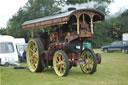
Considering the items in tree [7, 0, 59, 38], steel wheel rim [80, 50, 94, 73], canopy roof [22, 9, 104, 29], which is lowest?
steel wheel rim [80, 50, 94, 73]

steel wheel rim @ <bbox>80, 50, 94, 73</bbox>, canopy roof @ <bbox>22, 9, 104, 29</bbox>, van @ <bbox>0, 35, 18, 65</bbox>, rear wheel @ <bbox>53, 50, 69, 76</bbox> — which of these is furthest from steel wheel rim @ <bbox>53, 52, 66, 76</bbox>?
van @ <bbox>0, 35, 18, 65</bbox>

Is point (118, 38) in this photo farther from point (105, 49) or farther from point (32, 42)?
point (32, 42)

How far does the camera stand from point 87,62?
33.2 feet

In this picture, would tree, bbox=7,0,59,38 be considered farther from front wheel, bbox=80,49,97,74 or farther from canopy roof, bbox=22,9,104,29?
front wheel, bbox=80,49,97,74

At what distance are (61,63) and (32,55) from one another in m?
2.51

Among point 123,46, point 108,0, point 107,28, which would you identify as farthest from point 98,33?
point 123,46

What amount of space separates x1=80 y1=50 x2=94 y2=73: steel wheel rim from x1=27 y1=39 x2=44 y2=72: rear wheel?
1967 mm

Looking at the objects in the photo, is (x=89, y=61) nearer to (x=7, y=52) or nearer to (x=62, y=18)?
(x=62, y=18)

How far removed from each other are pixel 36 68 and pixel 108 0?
37.2m

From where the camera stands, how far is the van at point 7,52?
44.3 feet

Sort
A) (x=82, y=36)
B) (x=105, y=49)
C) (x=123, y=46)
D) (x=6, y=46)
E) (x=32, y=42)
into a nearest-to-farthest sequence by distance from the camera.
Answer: (x=82, y=36) → (x=32, y=42) → (x=6, y=46) → (x=123, y=46) → (x=105, y=49)

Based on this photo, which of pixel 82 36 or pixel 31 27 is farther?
pixel 31 27

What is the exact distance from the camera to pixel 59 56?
9484 millimetres

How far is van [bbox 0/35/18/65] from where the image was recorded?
13516 mm
